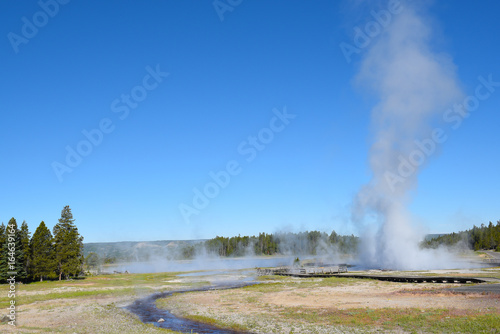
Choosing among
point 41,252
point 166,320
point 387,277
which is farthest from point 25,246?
point 387,277

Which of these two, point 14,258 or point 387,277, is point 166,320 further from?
point 14,258

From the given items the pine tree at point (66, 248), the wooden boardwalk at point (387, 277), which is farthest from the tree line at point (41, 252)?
the wooden boardwalk at point (387, 277)

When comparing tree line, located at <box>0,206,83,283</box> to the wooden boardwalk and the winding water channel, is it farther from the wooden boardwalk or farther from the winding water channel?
the wooden boardwalk

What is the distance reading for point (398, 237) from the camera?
115m

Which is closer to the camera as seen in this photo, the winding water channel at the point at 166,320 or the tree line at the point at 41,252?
the winding water channel at the point at 166,320

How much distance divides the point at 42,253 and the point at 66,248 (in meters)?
5.27

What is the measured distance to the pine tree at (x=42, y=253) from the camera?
79.4 meters

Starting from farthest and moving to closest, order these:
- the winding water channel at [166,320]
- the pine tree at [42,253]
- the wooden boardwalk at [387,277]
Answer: the pine tree at [42,253], the wooden boardwalk at [387,277], the winding water channel at [166,320]

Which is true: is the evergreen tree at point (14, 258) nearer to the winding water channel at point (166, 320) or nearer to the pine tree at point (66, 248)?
the pine tree at point (66, 248)

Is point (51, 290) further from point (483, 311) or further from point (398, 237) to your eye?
point (398, 237)

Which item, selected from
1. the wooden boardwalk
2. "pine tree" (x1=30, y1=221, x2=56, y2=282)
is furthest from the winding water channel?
the wooden boardwalk

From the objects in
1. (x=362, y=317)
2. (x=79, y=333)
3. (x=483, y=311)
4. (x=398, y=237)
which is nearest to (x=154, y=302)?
(x=79, y=333)

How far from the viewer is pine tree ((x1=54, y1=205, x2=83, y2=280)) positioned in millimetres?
83688

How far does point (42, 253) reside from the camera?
80.7 m
